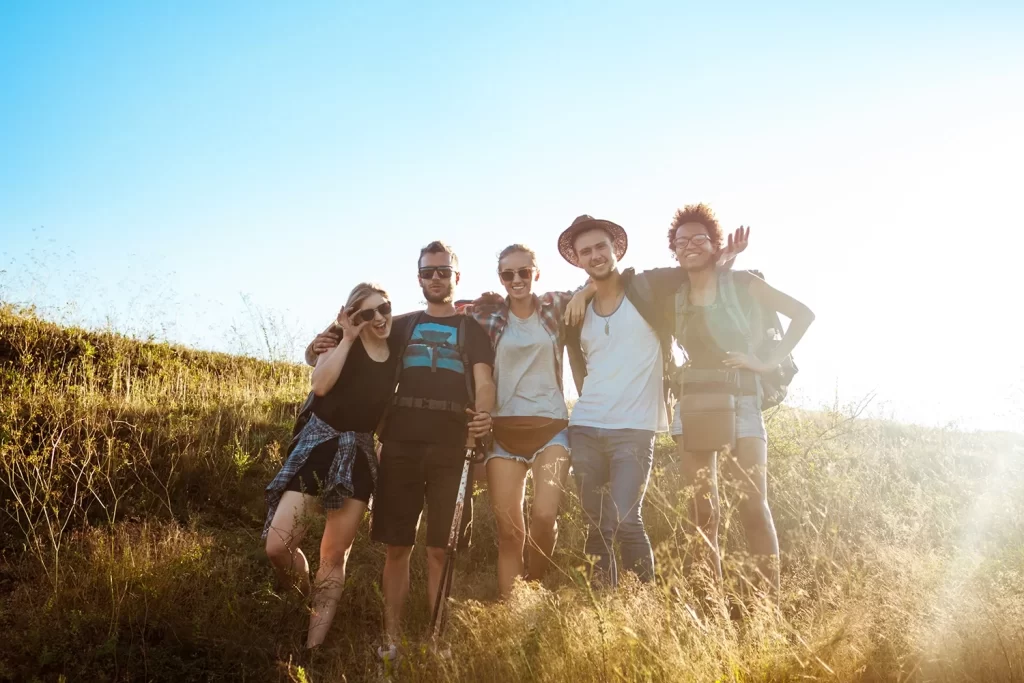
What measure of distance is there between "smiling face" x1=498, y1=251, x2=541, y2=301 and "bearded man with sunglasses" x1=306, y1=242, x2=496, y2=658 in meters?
0.32

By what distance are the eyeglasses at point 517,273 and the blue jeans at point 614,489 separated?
102 centimetres

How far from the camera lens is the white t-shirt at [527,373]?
13.3ft

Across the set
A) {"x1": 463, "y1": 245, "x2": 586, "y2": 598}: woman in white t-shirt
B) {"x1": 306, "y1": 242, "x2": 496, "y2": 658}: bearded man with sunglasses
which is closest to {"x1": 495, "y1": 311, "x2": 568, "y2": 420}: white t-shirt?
{"x1": 463, "y1": 245, "x2": 586, "y2": 598}: woman in white t-shirt

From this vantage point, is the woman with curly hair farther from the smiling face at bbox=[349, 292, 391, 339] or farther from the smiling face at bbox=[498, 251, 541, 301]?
the smiling face at bbox=[349, 292, 391, 339]

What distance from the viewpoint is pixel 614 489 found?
12.0 ft

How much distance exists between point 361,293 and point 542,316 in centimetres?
116

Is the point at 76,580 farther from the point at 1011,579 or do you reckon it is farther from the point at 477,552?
the point at 1011,579

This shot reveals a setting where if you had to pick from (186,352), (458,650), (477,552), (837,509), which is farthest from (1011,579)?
(186,352)

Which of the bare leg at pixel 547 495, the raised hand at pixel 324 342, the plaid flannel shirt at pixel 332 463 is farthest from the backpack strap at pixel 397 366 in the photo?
the bare leg at pixel 547 495

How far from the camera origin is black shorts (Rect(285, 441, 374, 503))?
3.75 metres

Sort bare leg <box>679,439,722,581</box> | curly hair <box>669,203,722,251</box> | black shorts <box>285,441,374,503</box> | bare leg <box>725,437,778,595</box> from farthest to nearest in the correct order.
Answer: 1. curly hair <box>669,203,722,251</box>
2. black shorts <box>285,441,374,503</box>
3. bare leg <box>679,439,722,581</box>
4. bare leg <box>725,437,778,595</box>

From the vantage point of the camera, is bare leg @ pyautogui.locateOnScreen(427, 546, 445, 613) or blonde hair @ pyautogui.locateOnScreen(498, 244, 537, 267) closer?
bare leg @ pyautogui.locateOnScreen(427, 546, 445, 613)

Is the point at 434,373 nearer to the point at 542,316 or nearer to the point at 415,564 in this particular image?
the point at 542,316

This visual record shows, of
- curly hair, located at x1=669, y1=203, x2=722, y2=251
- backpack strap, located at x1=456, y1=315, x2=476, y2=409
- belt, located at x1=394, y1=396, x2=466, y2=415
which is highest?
curly hair, located at x1=669, y1=203, x2=722, y2=251
